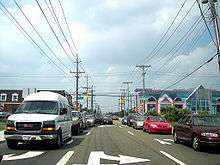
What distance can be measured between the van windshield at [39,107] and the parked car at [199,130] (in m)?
5.87

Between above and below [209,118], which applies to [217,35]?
above

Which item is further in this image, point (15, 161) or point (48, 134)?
point (48, 134)

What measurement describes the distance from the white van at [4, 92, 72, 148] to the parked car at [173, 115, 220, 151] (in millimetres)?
5569

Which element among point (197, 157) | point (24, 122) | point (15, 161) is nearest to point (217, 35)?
point (197, 157)

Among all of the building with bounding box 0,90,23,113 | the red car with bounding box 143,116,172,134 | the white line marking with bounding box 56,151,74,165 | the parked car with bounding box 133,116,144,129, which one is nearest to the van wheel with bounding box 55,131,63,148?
the white line marking with bounding box 56,151,74,165

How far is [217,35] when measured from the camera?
25.1m

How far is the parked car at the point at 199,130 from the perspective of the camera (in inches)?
641

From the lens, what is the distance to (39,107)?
17.5 metres

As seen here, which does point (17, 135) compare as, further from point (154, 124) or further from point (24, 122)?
point (154, 124)

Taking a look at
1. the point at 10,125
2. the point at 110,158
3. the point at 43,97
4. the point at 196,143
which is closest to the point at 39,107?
the point at 43,97

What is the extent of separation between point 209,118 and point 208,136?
2.12 m

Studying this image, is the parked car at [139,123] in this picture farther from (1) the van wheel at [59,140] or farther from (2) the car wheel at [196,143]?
(1) the van wheel at [59,140]

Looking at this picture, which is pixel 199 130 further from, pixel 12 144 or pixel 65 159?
pixel 12 144

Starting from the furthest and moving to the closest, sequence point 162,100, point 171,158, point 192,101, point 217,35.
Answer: point 162,100 → point 192,101 → point 217,35 → point 171,158
